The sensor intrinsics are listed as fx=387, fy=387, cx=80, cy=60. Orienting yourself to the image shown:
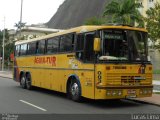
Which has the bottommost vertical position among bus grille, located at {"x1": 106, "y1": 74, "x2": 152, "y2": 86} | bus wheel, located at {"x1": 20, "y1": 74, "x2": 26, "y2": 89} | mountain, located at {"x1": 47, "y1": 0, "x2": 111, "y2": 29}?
bus wheel, located at {"x1": 20, "y1": 74, "x2": 26, "y2": 89}

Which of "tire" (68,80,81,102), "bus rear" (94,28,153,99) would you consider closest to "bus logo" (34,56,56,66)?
"tire" (68,80,81,102)

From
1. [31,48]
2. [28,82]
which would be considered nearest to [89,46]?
[31,48]

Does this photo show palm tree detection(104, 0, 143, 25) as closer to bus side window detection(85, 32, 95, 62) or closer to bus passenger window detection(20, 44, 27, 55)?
bus passenger window detection(20, 44, 27, 55)

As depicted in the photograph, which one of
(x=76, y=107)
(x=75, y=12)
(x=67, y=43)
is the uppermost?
(x=75, y=12)

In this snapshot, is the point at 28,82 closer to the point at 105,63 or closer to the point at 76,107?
the point at 76,107

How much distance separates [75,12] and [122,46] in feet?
327

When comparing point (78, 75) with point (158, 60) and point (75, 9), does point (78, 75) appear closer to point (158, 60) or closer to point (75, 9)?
point (158, 60)

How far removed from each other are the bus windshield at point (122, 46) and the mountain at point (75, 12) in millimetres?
84586

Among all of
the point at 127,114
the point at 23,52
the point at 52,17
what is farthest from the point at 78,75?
the point at 52,17

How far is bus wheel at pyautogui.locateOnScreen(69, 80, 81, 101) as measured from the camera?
15894 mm

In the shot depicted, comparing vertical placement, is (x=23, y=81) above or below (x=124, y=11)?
below

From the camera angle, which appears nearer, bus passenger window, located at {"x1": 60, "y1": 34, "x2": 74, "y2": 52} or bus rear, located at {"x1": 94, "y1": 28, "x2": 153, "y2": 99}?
bus rear, located at {"x1": 94, "y1": 28, "x2": 153, "y2": 99}

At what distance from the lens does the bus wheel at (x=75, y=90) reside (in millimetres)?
15894

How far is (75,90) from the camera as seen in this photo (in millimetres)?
16203
